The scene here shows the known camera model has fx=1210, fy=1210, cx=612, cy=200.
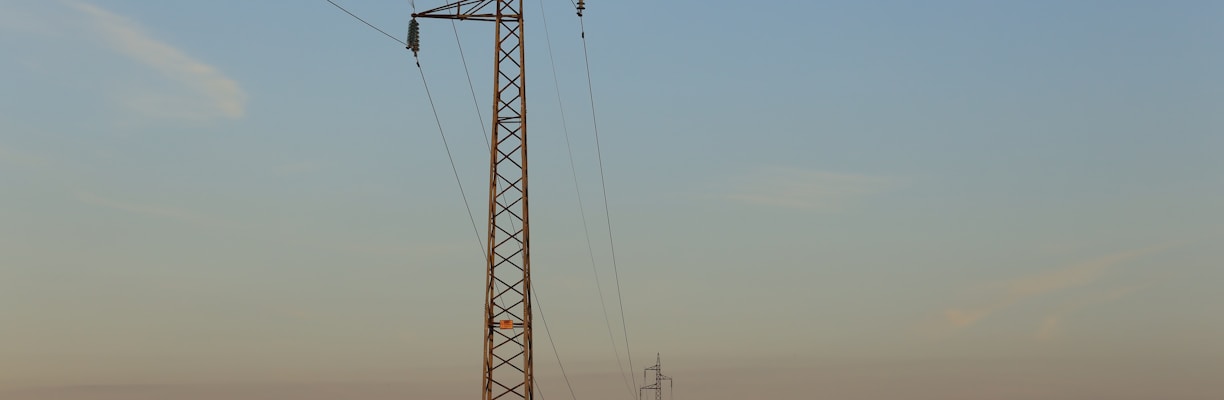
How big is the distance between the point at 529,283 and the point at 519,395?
6.51 meters

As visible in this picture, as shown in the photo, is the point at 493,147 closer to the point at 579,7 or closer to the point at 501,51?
the point at 501,51

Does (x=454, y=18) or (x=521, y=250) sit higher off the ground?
(x=454, y=18)

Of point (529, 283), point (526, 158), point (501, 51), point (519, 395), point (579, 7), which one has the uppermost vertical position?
point (579, 7)

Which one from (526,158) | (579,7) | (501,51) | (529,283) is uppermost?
(579,7)

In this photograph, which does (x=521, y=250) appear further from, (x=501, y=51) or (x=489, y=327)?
(x=501, y=51)

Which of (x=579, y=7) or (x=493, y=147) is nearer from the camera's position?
(x=493, y=147)

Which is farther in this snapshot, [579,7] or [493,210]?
[579,7]

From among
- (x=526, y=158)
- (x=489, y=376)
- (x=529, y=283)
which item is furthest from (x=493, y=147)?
(x=489, y=376)

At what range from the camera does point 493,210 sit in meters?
67.8

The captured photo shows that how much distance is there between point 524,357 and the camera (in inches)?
2682

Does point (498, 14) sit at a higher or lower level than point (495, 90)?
higher

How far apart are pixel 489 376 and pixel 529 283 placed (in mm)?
5581

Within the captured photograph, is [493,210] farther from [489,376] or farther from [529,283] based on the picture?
[489,376]

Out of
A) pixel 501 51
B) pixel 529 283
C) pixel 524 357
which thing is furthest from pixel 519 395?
pixel 501 51
